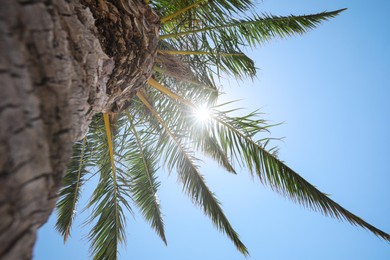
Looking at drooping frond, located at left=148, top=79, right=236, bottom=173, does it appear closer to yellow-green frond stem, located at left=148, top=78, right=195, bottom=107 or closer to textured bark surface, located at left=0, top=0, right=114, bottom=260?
yellow-green frond stem, located at left=148, top=78, right=195, bottom=107

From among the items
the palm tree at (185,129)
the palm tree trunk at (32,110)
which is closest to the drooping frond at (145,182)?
the palm tree at (185,129)

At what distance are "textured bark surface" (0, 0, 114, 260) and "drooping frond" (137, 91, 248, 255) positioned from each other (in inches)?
138

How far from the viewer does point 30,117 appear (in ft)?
2.29

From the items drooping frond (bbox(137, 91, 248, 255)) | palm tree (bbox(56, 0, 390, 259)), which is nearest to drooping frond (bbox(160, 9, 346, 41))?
palm tree (bbox(56, 0, 390, 259))

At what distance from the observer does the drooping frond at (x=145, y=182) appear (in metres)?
4.89

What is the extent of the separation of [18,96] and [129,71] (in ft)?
5.82

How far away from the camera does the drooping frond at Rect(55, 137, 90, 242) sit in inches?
176

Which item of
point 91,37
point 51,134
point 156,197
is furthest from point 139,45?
point 156,197

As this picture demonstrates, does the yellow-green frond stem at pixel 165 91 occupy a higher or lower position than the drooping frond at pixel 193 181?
higher

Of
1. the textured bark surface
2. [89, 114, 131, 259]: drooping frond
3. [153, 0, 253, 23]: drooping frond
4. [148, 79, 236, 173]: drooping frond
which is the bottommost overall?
[89, 114, 131, 259]: drooping frond

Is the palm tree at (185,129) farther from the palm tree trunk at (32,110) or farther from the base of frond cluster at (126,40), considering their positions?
the palm tree trunk at (32,110)

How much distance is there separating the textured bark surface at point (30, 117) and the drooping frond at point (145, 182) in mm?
3947

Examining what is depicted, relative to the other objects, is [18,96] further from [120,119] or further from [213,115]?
[120,119]

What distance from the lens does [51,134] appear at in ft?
2.68
